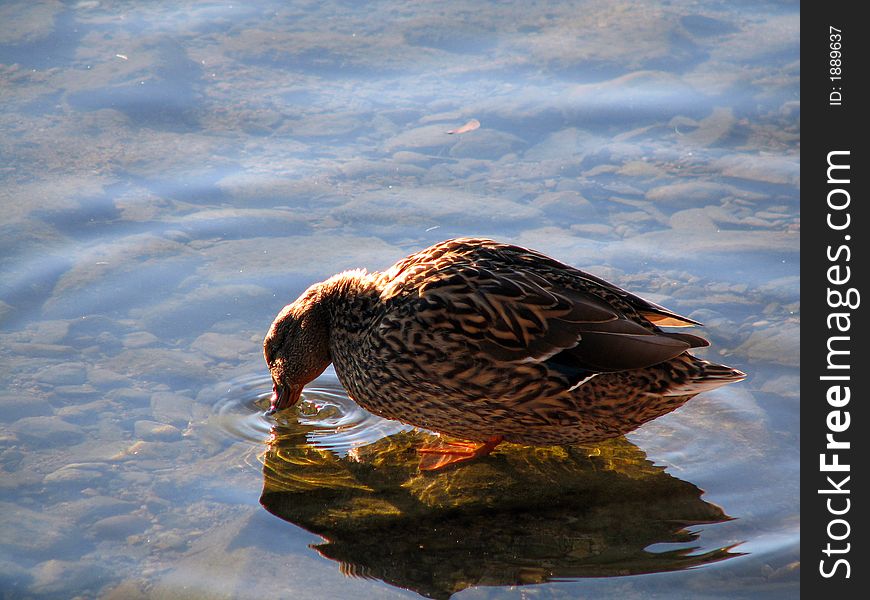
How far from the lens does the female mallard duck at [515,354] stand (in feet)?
19.5

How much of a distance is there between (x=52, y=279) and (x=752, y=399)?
14.5 ft

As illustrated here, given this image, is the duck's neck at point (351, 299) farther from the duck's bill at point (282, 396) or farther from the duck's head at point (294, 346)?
the duck's bill at point (282, 396)

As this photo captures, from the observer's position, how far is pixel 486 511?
591 cm

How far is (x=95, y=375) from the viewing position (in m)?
6.77

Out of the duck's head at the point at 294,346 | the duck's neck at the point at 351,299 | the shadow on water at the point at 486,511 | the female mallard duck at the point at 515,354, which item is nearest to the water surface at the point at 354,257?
the shadow on water at the point at 486,511

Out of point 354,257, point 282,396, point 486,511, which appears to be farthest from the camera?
point 354,257

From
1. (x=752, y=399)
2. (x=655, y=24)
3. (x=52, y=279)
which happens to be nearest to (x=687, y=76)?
(x=655, y=24)

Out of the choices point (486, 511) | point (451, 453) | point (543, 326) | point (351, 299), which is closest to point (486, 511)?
point (486, 511)

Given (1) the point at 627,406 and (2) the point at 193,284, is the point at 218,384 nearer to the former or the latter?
(2) the point at 193,284

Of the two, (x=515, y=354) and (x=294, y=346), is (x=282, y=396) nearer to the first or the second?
(x=294, y=346)

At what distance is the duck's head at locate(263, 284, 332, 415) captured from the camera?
6602 millimetres

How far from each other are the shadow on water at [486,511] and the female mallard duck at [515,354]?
0.70 feet

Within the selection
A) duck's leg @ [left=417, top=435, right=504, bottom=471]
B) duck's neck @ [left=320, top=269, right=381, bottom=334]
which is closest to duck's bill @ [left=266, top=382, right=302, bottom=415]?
duck's neck @ [left=320, top=269, right=381, bottom=334]

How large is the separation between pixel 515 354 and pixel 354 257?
6.97 ft
